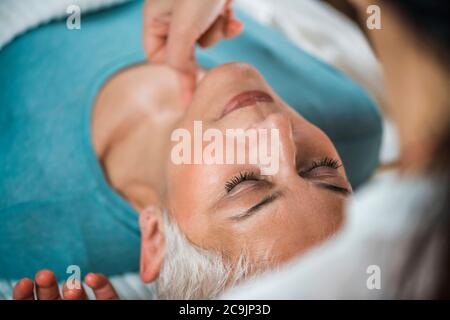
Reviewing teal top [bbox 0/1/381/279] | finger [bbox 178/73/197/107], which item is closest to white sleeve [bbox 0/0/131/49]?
teal top [bbox 0/1/381/279]

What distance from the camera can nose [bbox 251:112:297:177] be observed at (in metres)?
0.57

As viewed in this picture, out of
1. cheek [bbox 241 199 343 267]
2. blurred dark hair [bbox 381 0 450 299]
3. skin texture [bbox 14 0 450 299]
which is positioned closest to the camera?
blurred dark hair [bbox 381 0 450 299]

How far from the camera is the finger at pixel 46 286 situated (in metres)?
0.63

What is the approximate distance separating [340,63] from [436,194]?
325 mm

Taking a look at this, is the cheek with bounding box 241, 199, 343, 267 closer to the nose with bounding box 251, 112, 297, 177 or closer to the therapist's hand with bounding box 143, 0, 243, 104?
the nose with bounding box 251, 112, 297, 177

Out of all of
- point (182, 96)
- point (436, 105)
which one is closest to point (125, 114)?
point (182, 96)

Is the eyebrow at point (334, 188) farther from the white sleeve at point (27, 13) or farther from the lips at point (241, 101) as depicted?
the white sleeve at point (27, 13)

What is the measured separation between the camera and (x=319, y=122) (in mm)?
617

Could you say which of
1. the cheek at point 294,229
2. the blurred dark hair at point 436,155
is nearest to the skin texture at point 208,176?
the cheek at point 294,229

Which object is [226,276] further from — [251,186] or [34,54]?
[34,54]

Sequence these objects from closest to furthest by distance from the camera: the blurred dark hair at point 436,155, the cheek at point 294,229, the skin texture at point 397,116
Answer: the blurred dark hair at point 436,155, the skin texture at point 397,116, the cheek at point 294,229

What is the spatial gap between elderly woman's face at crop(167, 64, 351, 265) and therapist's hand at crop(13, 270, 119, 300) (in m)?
0.12

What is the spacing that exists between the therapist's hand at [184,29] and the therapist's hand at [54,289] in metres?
0.22

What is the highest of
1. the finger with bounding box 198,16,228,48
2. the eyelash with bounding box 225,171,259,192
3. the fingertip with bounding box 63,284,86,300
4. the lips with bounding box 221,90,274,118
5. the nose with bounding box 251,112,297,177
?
the finger with bounding box 198,16,228,48
